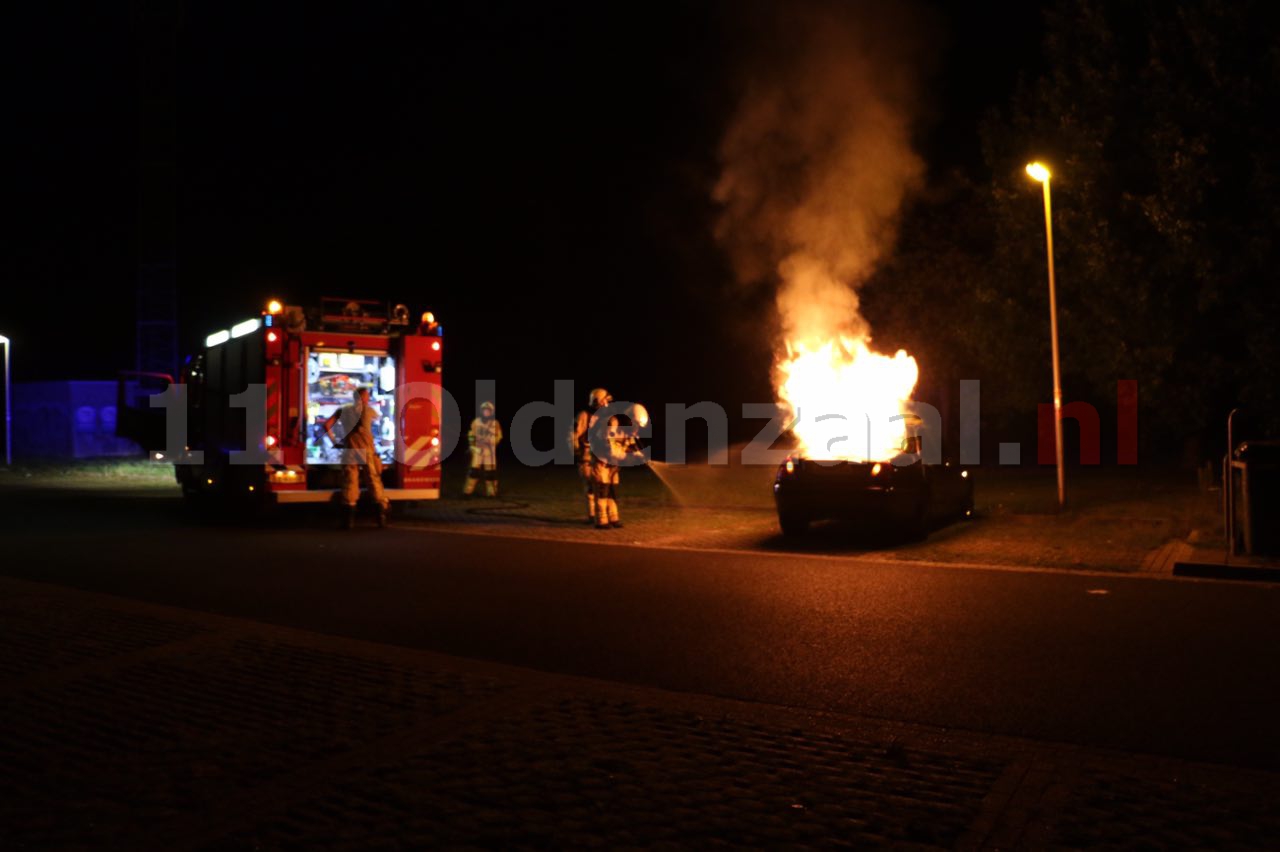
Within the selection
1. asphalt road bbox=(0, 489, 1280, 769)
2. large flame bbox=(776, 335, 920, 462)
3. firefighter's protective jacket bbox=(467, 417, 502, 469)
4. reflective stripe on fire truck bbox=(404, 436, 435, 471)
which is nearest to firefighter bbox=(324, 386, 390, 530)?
reflective stripe on fire truck bbox=(404, 436, 435, 471)

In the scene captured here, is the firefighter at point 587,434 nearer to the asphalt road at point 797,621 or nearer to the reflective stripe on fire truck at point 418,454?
the asphalt road at point 797,621

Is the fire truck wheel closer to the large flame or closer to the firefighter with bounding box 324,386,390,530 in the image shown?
the large flame

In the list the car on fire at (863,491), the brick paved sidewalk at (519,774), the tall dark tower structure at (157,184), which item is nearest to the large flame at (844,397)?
the car on fire at (863,491)

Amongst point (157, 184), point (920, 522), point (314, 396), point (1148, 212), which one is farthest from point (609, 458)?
point (157, 184)

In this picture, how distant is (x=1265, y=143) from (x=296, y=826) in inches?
761

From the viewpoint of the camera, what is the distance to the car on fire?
46.0ft

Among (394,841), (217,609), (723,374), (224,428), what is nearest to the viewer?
(394,841)

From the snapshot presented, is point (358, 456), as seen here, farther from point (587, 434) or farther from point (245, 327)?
point (587, 434)

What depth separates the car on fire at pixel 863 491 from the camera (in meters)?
14.0

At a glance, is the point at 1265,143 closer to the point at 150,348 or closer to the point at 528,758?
the point at 528,758

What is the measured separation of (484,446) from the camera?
21625mm

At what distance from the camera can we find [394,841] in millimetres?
4547

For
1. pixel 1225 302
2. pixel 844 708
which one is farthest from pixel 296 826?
pixel 1225 302

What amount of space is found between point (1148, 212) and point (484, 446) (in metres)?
12.1
